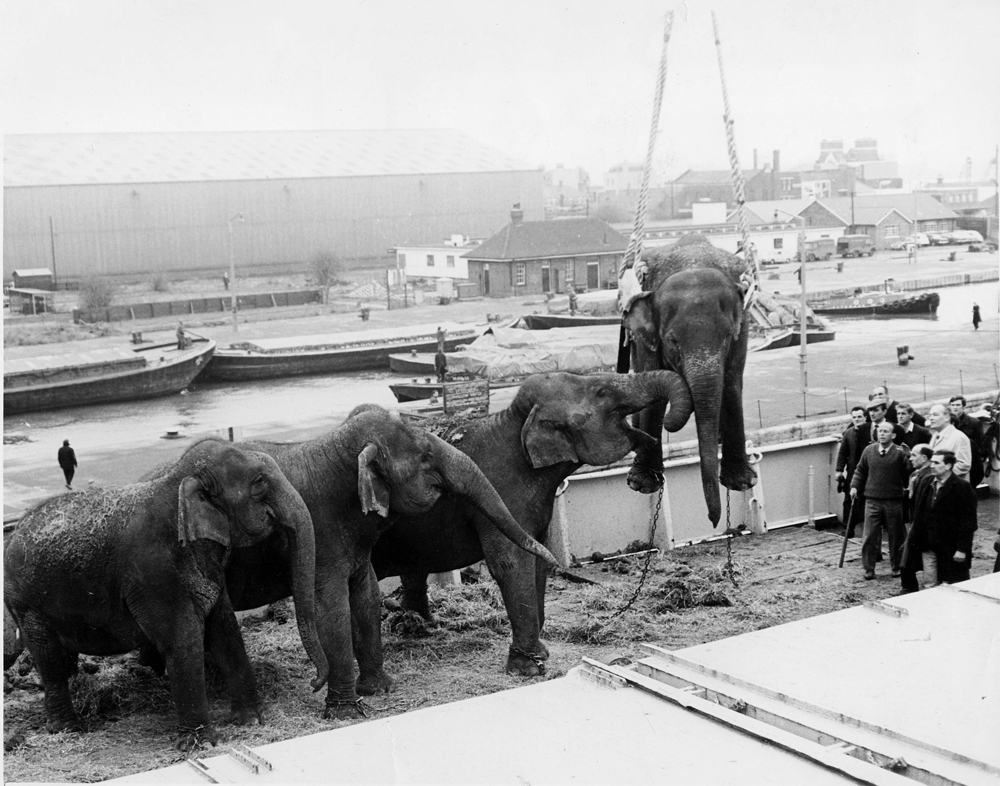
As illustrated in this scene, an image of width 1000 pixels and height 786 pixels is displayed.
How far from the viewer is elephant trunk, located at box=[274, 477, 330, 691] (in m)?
8.70

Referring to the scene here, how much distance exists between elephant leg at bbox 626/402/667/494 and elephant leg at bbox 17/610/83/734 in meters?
4.48

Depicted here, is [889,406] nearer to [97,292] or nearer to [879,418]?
[879,418]

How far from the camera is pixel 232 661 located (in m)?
9.00

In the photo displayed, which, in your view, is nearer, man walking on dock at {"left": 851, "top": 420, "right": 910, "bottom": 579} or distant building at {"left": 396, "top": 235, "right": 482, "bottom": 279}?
man walking on dock at {"left": 851, "top": 420, "right": 910, "bottom": 579}

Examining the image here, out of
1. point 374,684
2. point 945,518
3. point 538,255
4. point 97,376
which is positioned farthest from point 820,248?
point 374,684

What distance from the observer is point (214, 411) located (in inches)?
1517

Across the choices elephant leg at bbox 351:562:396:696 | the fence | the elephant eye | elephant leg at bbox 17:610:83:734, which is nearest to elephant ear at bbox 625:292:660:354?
elephant leg at bbox 351:562:396:696

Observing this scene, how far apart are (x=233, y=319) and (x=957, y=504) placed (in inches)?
1621

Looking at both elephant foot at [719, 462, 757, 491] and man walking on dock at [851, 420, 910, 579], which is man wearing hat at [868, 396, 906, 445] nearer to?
man walking on dock at [851, 420, 910, 579]

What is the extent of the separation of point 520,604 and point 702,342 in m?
2.48

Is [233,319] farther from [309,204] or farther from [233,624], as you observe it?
[233,624]

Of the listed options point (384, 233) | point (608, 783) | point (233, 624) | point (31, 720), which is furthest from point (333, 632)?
point (384, 233)

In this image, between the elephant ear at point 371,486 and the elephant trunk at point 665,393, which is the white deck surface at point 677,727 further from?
the elephant ear at point 371,486

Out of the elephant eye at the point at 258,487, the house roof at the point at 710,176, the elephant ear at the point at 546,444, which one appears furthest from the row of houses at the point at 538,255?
the elephant eye at the point at 258,487
